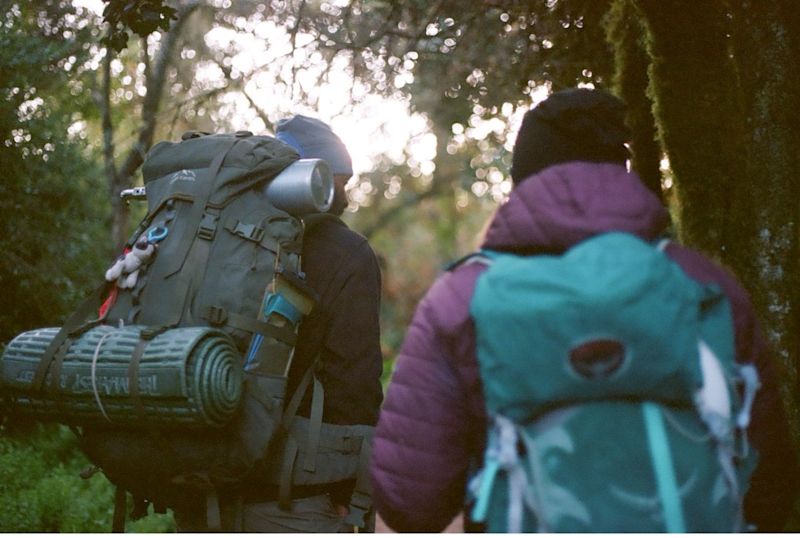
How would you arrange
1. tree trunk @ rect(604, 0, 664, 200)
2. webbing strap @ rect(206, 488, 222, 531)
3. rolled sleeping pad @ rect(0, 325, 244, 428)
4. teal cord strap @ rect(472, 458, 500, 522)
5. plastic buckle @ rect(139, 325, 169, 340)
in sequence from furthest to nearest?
1. tree trunk @ rect(604, 0, 664, 200)
2. webbing strap @ rect(206, 488, 222, 531)
3. plastic buckle @ rect(139, 325, 169, 340)
4. rolled sleeping pad @ rect(0, 325, 244, 428)
5. teal cord strap @ rect(472, 458, 500, 522)

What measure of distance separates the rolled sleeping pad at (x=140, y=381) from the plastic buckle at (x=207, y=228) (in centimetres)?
37

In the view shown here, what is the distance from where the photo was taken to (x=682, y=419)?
5.97ft

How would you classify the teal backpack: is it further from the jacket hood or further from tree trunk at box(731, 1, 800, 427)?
tree trunk at box(731, 1, 800, 427)

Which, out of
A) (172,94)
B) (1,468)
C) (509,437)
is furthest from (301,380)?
(172,94)

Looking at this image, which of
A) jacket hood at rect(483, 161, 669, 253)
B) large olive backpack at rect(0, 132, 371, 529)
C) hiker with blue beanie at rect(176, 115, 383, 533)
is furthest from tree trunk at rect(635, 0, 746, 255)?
jacket hood at rect(483, 161, 669, 253)

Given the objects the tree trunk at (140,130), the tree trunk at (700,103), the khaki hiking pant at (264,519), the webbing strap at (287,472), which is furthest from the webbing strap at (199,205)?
the tree trunk at (140,130)

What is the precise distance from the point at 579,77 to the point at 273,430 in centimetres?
389

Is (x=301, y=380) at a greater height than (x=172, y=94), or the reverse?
(x=172, y=94)

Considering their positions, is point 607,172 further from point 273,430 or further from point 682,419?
point 273,430

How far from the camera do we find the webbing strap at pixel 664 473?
1.76m

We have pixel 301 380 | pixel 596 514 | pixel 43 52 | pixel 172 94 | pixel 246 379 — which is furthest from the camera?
pixel 172 94

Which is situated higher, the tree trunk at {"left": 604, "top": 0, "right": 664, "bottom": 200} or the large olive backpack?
the tree trunk at {"left": 604, "top": 0, "right": 664, "bottom": 200}

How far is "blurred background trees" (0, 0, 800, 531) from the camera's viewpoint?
402 cm

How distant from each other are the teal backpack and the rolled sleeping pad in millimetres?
1132
